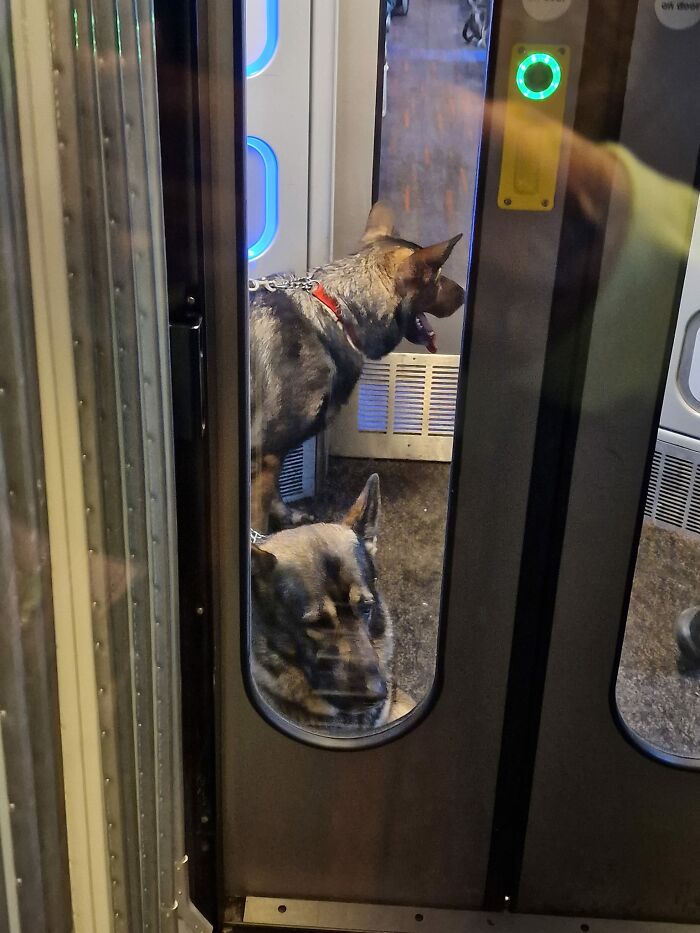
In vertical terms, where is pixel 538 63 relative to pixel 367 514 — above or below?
above

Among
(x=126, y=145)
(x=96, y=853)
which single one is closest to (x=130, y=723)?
(x=96, y=853)

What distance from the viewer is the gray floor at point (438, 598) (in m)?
1.51

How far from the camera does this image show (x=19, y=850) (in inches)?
38.0

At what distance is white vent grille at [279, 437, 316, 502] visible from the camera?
61.7 inches

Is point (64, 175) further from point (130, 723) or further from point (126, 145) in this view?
point (130, 723)

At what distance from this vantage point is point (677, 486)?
67.1 inches

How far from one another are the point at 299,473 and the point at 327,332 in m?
0.33

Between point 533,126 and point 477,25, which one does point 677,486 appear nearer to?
point 533,126

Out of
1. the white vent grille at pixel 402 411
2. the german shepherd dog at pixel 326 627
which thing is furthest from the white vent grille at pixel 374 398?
the german shepherd dog at pixel 326 627

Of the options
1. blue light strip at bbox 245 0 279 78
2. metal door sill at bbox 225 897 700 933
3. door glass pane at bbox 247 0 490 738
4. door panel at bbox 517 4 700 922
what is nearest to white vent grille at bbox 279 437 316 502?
door glass pane at bbox 247 0 490 738

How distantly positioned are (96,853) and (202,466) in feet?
1.92

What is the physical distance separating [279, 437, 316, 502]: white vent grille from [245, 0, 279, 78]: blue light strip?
0.65 m

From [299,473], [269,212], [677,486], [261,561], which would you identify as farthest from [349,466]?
[677,486]

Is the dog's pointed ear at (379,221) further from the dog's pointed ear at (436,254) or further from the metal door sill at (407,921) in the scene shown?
the metal door sill at (407,921)
